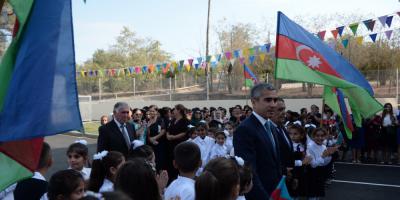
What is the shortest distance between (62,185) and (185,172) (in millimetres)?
1089

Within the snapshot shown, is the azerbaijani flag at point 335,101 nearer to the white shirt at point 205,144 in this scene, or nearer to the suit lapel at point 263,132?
the white shirt at point 205,144

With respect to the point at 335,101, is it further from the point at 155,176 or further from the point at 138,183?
the point at 138,183

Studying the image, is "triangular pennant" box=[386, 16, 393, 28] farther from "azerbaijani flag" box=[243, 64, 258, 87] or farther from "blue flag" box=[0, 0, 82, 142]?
"blue flag" box=[0, 0, 82, 142]

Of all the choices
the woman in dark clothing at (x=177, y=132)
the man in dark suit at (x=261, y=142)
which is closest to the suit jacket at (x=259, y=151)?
the man in dark suit at (x=261, y=142)

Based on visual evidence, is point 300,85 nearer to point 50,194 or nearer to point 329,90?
point 329,90

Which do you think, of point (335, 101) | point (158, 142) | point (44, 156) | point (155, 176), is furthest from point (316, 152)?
point (44, 156)

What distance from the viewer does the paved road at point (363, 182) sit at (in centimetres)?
875

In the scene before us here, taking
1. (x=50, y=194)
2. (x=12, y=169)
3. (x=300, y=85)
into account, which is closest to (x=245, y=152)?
(x=50, y=194)

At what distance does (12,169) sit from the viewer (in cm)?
287

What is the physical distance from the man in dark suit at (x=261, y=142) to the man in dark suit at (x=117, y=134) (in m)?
2.60

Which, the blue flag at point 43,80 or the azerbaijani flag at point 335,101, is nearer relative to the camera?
the blue flag at point 43,80

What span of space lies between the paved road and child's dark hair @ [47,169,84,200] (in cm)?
645

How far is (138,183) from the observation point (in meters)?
3.04

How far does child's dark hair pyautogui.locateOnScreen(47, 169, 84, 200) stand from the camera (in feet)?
10.5
